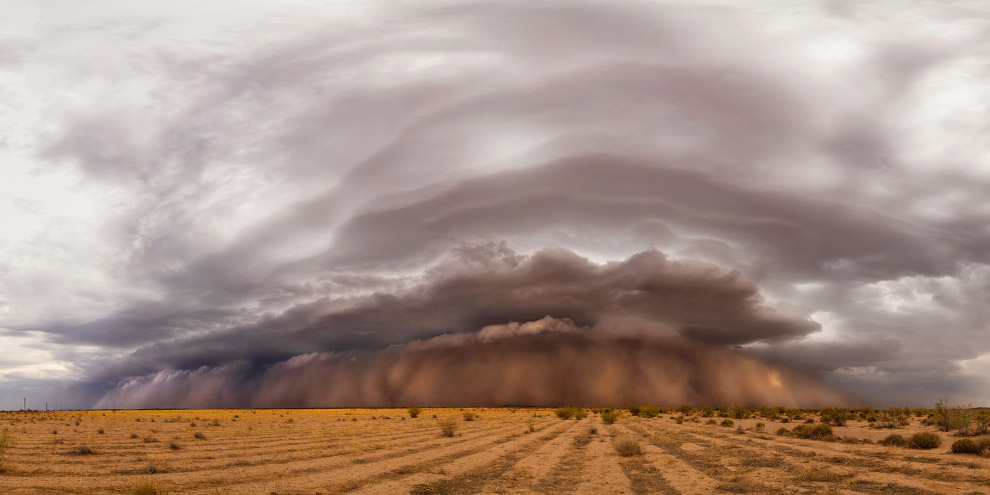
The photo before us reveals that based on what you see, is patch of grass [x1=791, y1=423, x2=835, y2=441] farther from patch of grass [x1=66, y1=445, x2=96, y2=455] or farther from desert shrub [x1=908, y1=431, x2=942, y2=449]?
patch of grass [x1=66, y1=445, x2=96, y2=455]

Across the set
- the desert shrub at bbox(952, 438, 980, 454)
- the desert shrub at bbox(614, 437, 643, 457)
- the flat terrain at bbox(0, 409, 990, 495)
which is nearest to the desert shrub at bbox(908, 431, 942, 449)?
the flat terrain at bbox(0, 409, 990, 495)

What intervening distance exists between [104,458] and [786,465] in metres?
26.9

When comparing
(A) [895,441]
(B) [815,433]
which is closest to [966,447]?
(A) [895,441]

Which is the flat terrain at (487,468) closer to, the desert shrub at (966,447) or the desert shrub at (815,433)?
the desert shrub at (966,447)

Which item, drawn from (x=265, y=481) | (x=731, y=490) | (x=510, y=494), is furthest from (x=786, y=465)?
(x=265, y=481)

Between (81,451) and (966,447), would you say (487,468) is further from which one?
(81,451)

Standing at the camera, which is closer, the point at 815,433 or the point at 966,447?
the point at 966,447

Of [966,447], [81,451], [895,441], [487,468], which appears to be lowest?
[81,451]

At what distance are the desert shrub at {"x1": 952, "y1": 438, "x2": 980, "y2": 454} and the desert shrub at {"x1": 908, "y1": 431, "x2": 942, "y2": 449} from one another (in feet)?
6.15

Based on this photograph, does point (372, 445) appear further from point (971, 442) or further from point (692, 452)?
point (971, 442)

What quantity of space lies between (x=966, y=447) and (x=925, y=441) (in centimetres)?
269

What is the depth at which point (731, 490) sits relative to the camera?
1608 cm

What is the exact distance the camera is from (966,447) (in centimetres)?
2073

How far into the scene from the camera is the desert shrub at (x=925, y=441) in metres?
23.0
